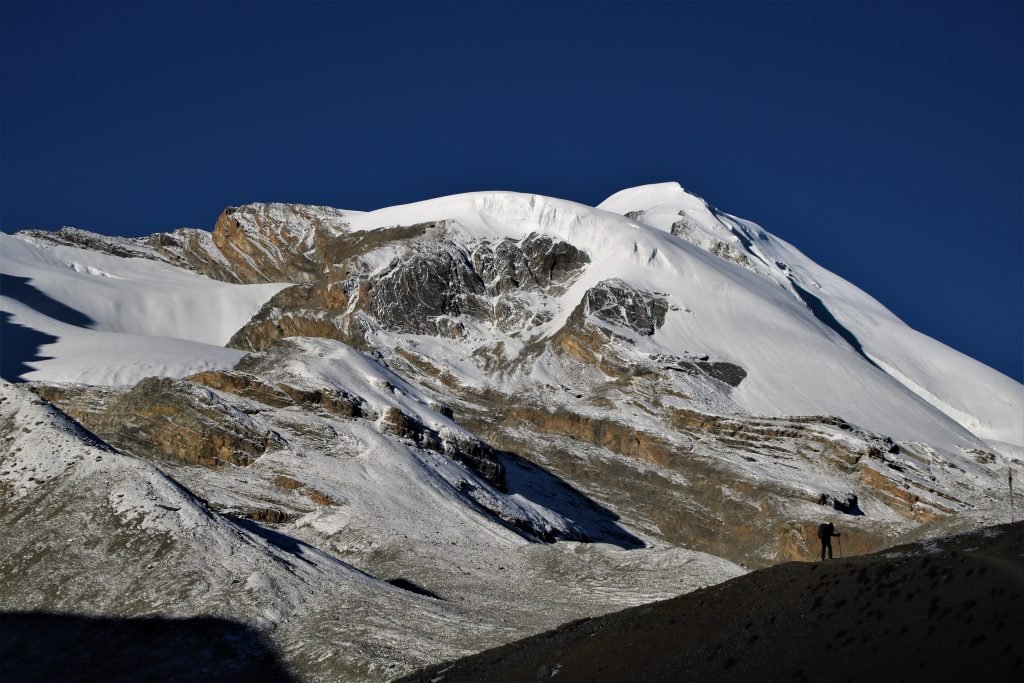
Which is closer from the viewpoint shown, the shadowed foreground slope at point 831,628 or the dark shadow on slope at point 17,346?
the shadowed foreground slope at point 831,628

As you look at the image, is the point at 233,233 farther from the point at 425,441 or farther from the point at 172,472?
the point at 172,472

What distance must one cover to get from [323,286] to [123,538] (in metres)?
96.0

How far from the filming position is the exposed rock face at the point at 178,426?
85125 mm

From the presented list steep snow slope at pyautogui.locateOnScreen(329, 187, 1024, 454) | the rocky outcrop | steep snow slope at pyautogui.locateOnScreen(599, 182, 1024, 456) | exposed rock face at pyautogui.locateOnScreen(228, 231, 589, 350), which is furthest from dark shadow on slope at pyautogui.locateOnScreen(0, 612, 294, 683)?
steep snow slope at pyautogui.locateOnScreen(599, 182, 1024, 456)

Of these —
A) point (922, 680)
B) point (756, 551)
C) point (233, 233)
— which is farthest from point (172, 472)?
point (233, 233)

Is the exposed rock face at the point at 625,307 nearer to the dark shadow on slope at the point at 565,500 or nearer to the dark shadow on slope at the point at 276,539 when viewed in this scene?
the dark shadow on slope at the point at 565,500

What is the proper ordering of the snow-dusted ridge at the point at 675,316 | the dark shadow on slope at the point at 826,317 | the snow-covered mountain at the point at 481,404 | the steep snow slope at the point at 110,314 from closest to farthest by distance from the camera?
the snow-covered mountain at the point at 481,404
the steep snow slope at the point at 110,314
the snow-dusted ridge at the point at 675,316
the dark shadow on slope at the point at 826,317

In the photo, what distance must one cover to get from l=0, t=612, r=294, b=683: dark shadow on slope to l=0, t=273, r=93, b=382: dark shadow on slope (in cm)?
6724

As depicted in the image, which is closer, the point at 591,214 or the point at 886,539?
the point at 886,539

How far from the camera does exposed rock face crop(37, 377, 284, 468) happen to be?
8512 cm

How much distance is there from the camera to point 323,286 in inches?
6014

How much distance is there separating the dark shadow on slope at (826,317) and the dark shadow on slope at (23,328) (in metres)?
91.0

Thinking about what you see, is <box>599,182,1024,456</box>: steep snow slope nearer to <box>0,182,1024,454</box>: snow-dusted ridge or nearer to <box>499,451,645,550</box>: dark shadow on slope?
<box>0,182,1024,454</box>: snow-dusted ridge

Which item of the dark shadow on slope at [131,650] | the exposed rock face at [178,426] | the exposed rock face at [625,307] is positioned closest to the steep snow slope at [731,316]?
the exposed rock face at [625,307]
